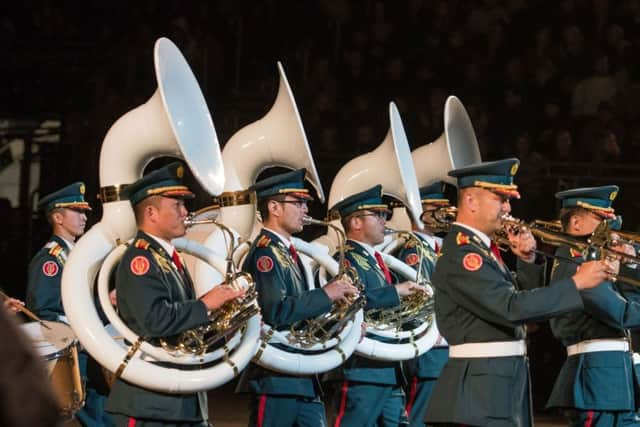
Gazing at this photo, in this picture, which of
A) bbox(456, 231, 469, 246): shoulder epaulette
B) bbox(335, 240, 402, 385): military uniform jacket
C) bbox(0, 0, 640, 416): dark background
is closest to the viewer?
bbox(456, 231, 469, 246): shoulder epaulette

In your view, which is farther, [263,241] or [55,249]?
[55,249]

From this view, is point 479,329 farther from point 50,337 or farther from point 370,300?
point 50,337

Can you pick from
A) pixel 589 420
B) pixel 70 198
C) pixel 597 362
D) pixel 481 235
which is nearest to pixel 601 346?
pixel 597 362

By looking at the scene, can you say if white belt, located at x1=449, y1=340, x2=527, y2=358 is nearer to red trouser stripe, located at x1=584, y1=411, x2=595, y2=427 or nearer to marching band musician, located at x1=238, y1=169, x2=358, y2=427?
marching band musician, located at x1=238, y1=169, x2=358, y2=427

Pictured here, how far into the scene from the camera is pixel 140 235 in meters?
4.47

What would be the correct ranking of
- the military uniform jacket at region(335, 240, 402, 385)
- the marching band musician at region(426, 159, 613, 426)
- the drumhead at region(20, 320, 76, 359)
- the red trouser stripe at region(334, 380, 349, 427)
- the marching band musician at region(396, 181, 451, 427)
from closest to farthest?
the marching band musician at region(426, 159, 613, 426) → the drumhead at region(20, 320, 76, 359) → the military uniform jacket at region(335, 240, 402, 385) → the red trouser stripe at region(334, 380, 349, 427) → the marching band musician at region(396, 181, 451, 427)

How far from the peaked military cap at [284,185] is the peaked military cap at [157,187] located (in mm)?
946

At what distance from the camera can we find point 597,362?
211 inches

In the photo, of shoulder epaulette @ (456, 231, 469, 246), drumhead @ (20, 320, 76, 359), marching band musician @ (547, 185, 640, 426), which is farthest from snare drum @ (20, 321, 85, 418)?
marching band musician @ (547, 185, 640, 426)

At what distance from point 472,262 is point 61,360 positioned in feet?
5.96

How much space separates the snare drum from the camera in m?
4.87

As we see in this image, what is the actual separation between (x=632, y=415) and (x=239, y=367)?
2.06 m

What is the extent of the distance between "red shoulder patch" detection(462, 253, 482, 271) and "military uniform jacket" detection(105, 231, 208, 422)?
96cm

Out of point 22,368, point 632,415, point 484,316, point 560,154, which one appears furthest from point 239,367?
point 560,154
